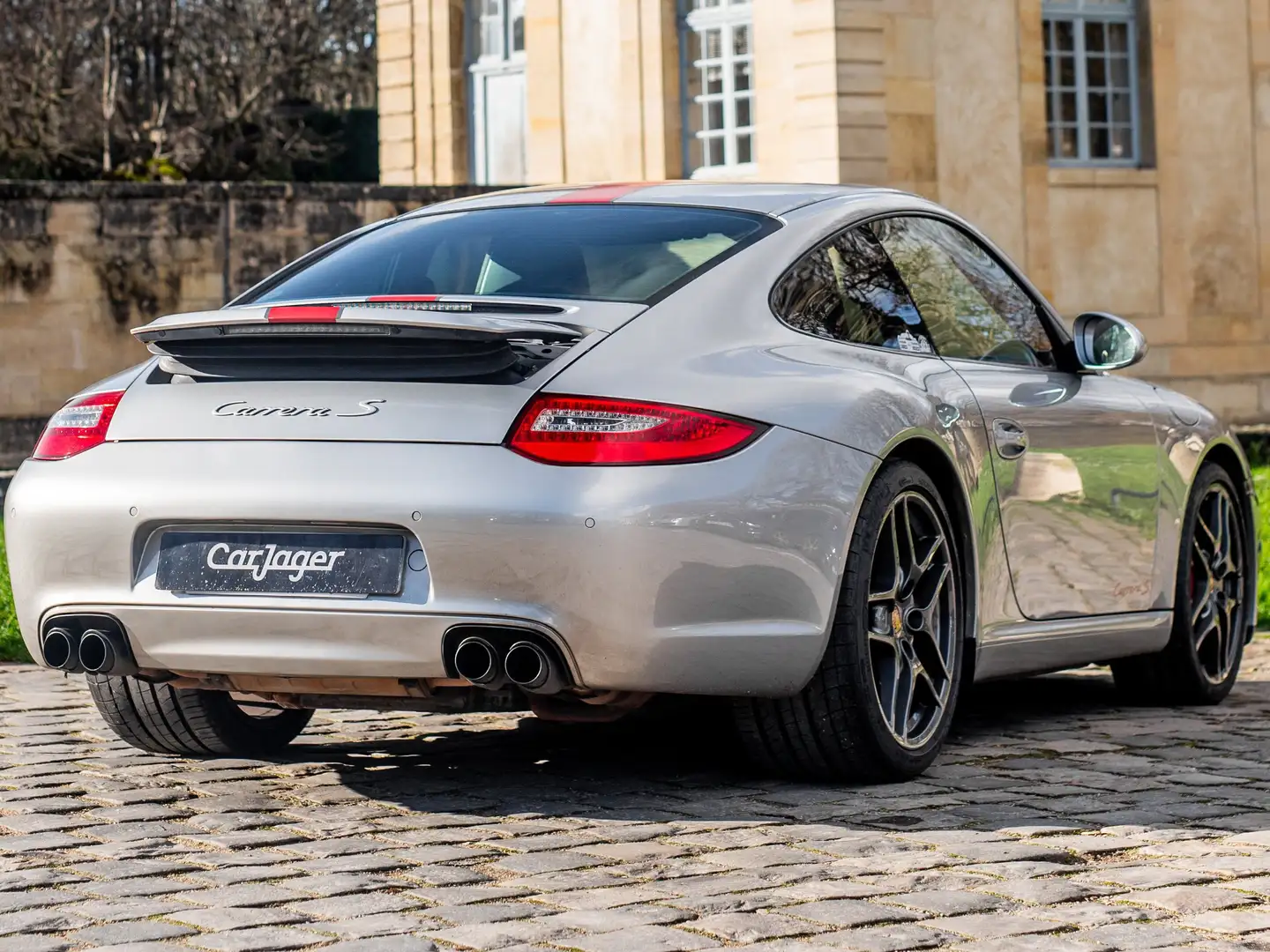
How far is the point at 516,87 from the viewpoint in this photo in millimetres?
26922

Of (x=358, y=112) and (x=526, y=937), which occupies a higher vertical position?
(x=358, y=112)

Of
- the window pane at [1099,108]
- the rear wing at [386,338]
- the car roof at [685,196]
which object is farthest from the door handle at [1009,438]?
the window pane at [1099,108]

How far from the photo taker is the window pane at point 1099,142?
80.3 ft

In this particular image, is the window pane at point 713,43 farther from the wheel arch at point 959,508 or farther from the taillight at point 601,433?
the taillight at point 601,433

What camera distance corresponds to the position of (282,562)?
465cm

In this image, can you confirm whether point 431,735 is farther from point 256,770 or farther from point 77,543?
point 77,543

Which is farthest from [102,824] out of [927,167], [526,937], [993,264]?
[927,167]

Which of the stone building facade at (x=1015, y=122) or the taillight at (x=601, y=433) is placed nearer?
the taillight at (x=601, y=433)

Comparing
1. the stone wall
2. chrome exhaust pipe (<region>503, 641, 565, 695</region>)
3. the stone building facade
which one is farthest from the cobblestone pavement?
the stone building facade

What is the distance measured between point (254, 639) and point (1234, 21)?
21.7 metres

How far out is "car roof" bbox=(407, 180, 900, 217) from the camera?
5535 mm

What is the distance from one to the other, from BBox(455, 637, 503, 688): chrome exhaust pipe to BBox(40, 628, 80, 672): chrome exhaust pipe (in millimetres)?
953

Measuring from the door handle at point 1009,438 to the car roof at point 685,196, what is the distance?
2.34 feet

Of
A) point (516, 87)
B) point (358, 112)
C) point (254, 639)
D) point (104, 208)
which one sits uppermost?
point (358, 112)
